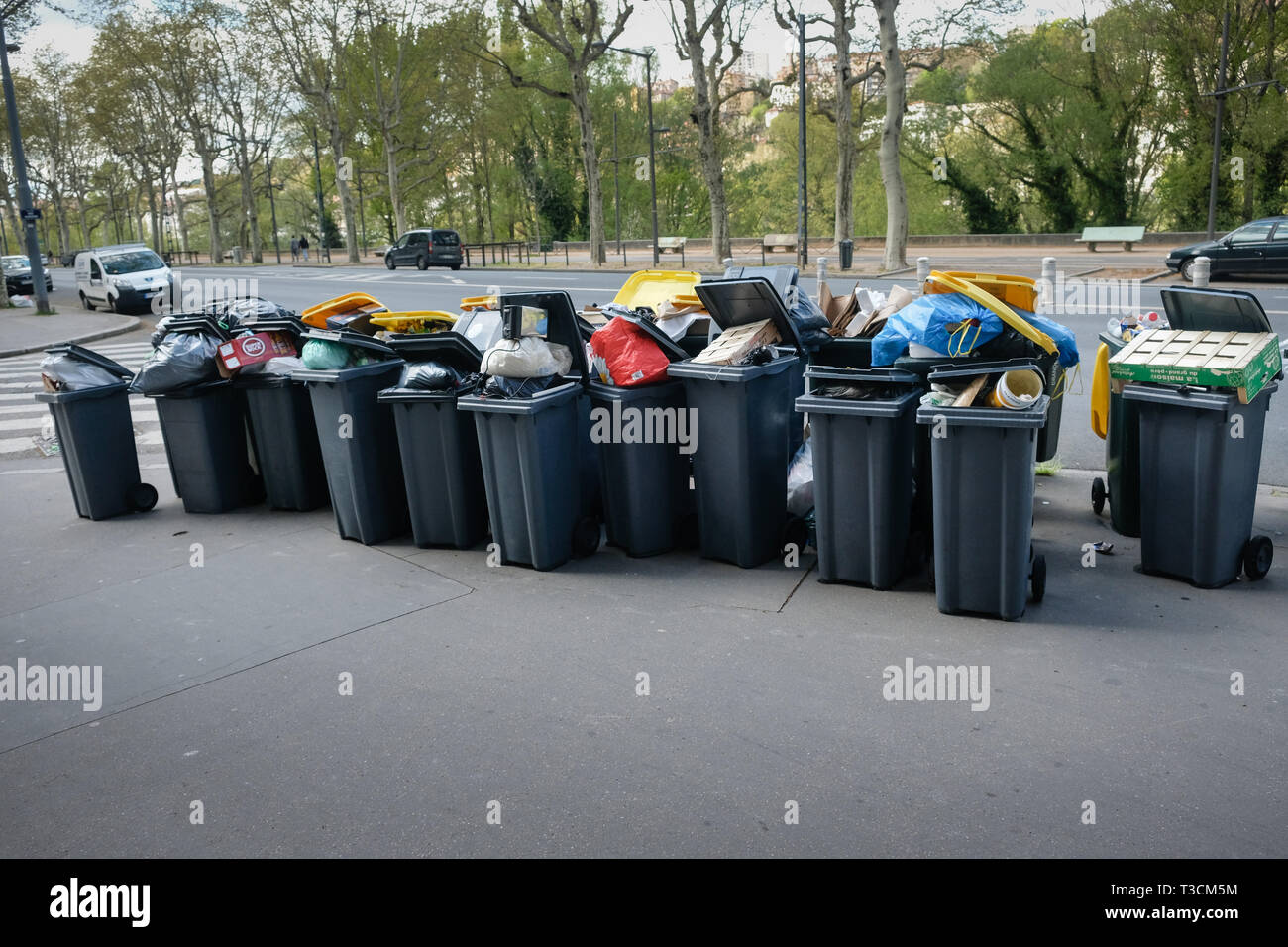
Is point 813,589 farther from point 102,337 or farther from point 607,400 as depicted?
point 102,337

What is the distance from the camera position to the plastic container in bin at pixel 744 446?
5523 mm

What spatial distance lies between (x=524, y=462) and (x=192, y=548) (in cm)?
234

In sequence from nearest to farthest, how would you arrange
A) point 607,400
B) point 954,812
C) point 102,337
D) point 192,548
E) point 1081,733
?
1. point 954,812
2. point 1081,733
3. point 607,400
4. point 192,548
5. point 102,337

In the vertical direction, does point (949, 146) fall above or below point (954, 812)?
above

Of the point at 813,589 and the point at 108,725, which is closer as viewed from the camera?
the point at 108,725

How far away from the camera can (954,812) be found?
329 centimetres

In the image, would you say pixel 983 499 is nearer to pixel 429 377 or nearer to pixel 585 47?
pixel 429 377

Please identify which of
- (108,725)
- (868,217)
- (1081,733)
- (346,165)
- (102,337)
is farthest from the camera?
(868,217)

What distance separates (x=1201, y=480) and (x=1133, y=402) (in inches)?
34.0

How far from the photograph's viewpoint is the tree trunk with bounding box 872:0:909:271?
27094mm

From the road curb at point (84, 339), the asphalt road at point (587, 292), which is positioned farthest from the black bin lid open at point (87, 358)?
the road curb at point (84, 339)

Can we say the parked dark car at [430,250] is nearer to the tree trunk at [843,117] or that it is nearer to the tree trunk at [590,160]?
the tree trunk at [590,160]

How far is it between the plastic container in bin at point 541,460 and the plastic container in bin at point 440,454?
25 centimetres

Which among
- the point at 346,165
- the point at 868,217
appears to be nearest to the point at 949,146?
the point at 868,217
